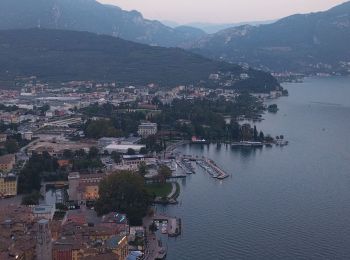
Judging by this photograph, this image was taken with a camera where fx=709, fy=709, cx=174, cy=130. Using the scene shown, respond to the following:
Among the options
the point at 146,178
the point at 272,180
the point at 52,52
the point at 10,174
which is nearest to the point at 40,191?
the point at 10,174

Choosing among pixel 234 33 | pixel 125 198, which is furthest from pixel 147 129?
pixel 234 33

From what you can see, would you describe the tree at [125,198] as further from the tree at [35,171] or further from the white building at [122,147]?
the white building at [122,147]

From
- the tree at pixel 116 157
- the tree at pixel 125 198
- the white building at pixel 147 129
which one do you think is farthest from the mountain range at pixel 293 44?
the tree at pixel 125 198

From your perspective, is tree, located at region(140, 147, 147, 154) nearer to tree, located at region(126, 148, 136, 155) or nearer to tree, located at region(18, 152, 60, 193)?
tree, located at region(126, 148, 136, 155)

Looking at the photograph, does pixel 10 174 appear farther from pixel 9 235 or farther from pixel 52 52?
pixel 52 52

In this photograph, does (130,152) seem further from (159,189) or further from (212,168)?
(159,189)

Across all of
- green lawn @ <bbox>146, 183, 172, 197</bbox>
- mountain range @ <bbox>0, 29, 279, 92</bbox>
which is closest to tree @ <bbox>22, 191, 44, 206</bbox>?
green lawn @ <bbox>146, 183, 172, 197</bbox>
